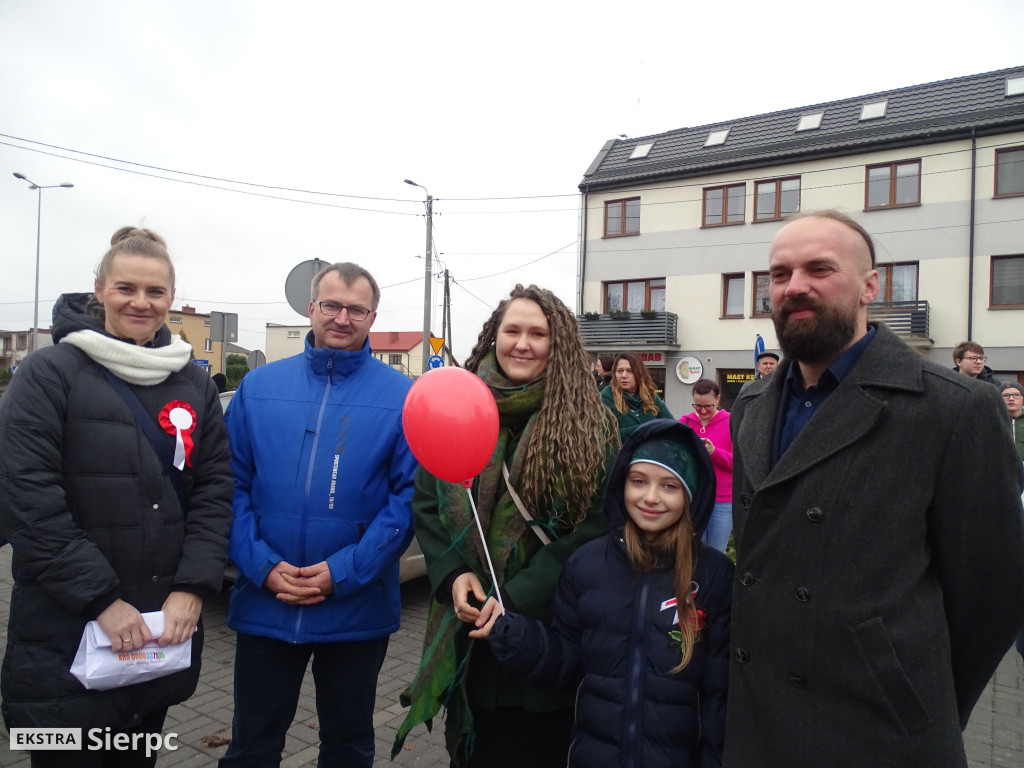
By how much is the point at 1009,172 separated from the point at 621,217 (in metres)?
11.2

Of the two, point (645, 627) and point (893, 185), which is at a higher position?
point (893, 185)

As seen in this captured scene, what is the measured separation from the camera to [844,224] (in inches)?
73.1

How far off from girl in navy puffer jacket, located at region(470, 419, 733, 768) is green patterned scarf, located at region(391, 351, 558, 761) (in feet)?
0.72

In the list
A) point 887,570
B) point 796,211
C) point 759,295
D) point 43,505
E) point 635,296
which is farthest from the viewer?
point 635,296

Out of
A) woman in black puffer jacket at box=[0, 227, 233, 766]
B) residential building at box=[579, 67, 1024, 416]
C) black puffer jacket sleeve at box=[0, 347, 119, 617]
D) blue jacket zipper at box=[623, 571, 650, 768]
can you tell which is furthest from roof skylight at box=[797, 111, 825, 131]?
black puffer jacket sleeve at box=[0, 347, 119, 617]

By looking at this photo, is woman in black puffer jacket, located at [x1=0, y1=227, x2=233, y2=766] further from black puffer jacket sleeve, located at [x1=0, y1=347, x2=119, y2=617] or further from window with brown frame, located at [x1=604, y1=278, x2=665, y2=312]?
window with brown frame, located at [x1=604, y1=278, x2=665, y2=312]

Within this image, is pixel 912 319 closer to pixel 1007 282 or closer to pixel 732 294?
pixel 1007 282

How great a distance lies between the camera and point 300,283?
21.1 feet

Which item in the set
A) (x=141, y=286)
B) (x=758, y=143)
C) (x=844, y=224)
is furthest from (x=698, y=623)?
(x=758, y=143)

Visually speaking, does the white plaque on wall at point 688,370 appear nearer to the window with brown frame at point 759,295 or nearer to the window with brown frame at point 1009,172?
the window with brown frame at point 759,295

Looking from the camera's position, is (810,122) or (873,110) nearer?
(873,110)

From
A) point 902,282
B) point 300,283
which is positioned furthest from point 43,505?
point 902,282

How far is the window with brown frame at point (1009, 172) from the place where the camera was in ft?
59.8

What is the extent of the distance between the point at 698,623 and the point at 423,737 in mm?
2170
